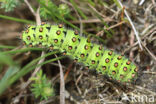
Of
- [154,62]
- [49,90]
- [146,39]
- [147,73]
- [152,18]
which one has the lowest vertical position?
[49,90]

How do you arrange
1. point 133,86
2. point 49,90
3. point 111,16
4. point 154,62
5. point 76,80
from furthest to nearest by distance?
point 111,16, point 76,80, point 154,62, point 133,86, point 49,90

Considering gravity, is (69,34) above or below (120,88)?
above

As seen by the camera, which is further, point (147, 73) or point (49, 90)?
point (147, 73)

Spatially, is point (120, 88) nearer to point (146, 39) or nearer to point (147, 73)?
point (147, 73)

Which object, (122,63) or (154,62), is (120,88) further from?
(154,62)

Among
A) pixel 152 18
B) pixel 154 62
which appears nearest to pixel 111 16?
pixel 152 18

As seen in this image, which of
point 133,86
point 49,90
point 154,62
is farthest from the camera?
point 154,62
